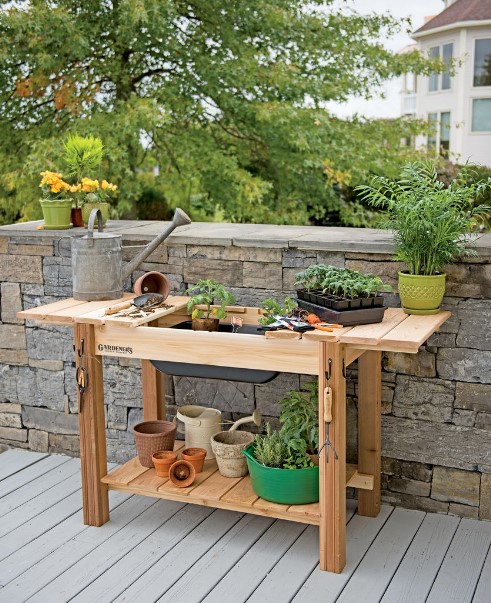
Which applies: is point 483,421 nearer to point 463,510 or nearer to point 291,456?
point 463,510

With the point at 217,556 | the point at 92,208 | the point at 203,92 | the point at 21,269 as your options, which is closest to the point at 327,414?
the point at 217,556

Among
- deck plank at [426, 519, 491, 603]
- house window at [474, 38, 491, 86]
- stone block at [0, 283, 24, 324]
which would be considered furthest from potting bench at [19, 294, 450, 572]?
house window at [474, 38, 491, 86]

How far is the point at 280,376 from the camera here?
11.2 feet

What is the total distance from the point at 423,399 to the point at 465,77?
17.1 meters

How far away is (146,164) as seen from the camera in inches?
346

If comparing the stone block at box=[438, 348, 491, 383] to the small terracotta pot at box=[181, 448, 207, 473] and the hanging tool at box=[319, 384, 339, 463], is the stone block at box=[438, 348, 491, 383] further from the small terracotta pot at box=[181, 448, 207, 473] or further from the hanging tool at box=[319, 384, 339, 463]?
the small terracotta pot at box=[181, 448, 207, 473]

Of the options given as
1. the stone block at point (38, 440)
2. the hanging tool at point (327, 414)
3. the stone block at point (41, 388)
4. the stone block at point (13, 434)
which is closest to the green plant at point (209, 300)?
the hanging tool at point (327, 414)

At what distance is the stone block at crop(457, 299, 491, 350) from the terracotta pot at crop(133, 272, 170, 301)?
1118mm

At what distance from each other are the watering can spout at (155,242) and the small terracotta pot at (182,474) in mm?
754

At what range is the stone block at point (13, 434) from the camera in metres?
3.99

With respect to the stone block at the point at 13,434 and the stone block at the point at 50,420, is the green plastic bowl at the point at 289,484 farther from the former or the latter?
the stone block at the point at 13,434

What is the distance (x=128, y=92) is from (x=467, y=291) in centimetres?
573

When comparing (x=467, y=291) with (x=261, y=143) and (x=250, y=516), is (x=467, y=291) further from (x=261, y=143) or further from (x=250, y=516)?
(x=261, y=143)

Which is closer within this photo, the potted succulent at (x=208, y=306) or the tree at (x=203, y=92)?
the potted succulent at (x=208, y=306)
